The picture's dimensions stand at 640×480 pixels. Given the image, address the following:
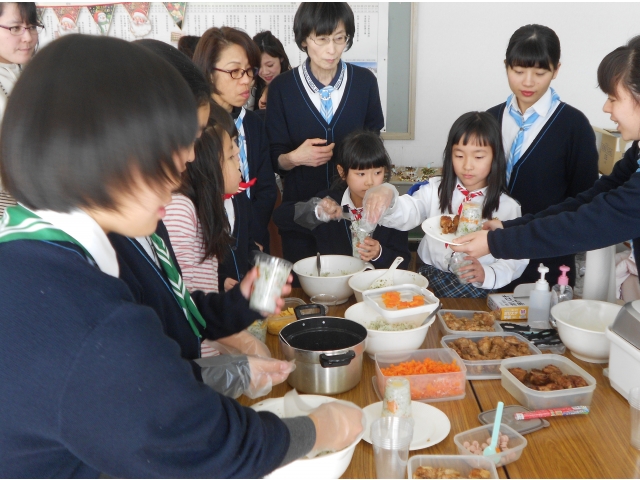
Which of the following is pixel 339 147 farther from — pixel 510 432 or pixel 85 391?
pixel 85 391

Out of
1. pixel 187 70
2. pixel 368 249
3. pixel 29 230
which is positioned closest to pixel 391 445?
pixel 29 230

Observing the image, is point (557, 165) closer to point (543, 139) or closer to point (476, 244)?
point (543, 139)

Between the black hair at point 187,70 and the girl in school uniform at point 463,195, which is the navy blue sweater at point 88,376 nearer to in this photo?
the black hair at point 187,70

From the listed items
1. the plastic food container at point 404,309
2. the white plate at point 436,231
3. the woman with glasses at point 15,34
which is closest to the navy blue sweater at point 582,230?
the white plate at point 436,231

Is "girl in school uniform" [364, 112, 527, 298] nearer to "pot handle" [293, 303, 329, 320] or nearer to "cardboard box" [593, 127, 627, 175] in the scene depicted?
"pot handle" [293, 303, 329, 320]

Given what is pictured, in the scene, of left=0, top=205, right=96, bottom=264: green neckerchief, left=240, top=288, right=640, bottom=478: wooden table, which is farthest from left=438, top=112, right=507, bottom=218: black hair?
left=0, top=205, right=96, bottom=264: green neckerchief

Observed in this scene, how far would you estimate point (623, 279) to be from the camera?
2.57m

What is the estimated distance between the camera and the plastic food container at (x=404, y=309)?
164 cm

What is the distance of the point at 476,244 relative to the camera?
185 cm

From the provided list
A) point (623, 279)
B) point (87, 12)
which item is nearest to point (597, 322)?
point (623, 279)

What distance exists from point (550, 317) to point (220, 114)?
4.04ft

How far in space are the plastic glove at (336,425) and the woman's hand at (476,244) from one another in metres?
0.90

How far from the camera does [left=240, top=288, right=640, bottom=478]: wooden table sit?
3.87ft

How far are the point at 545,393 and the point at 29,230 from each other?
1.18 metres
